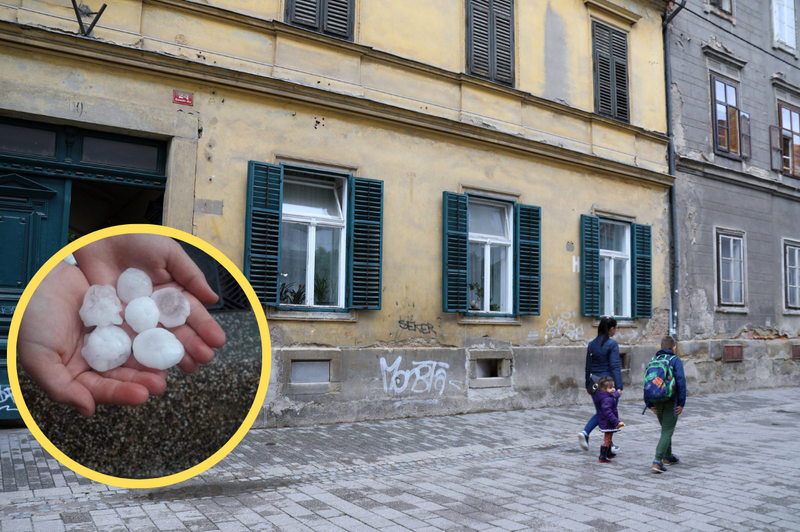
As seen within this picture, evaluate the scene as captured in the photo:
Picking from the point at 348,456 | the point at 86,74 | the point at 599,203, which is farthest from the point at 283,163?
the point at 599,203

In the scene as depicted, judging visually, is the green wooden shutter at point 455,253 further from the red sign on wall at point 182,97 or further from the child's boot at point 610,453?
the red sign on wall at point 182,97

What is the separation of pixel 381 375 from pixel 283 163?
3.10 m

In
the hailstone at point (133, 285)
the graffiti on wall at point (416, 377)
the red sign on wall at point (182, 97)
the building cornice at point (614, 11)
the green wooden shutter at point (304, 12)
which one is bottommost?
the graffiti on wall at point (416, 377)

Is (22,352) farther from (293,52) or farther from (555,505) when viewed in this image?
(293,52)

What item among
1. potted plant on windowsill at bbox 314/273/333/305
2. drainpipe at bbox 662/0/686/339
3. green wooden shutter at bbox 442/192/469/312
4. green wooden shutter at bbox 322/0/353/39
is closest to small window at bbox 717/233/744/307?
drainpipe at bbox 662/0/686/339

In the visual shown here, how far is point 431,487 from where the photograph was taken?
535 cm

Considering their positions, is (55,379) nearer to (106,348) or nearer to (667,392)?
(106,348)

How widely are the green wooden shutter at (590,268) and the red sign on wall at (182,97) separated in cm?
685

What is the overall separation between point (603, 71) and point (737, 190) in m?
4.90

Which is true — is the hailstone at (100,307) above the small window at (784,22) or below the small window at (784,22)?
below

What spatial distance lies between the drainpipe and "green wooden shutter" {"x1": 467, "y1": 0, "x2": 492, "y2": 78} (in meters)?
4.95

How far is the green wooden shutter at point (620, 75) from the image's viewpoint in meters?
12.2

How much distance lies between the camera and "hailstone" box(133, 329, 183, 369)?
6.15 ft

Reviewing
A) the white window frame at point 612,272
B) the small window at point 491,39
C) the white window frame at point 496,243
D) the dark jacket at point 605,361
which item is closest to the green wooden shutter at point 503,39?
the small window at point 491,39
